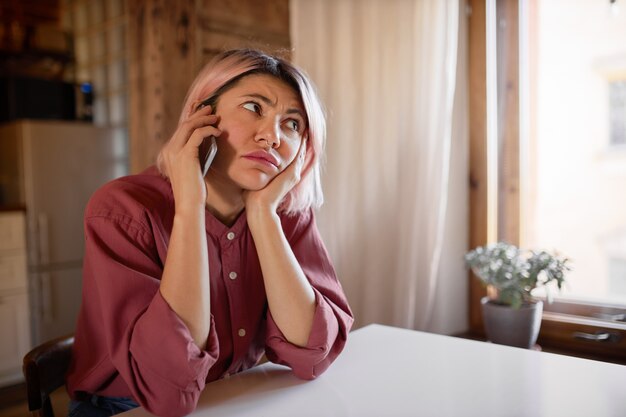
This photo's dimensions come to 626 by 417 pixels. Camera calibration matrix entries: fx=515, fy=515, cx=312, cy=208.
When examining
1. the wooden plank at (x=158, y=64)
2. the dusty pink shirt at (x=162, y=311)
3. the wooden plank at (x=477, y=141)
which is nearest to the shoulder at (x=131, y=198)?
the dusty pink shirt at (x=162, y=311)

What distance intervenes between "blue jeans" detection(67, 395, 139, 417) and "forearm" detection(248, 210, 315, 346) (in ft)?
0.99

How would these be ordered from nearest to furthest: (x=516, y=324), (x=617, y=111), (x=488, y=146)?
(x=516, y=324), (x=617, y=111), (x=488, y=146)

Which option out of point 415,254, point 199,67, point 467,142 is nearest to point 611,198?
point 467,142

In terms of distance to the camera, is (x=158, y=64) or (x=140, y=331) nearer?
(x=140, y=331)

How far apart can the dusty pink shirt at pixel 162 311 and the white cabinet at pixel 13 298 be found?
191 centimetres

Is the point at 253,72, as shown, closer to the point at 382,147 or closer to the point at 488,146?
the point at 382,147

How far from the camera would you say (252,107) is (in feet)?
3.13

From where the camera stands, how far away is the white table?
687mm

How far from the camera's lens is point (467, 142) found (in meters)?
2.10

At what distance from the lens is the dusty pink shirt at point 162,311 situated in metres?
0.71

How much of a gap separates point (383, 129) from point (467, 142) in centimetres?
35

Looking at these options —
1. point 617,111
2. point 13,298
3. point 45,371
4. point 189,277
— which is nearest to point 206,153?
point 189,277

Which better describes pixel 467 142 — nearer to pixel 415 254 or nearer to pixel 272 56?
pixel 415 254

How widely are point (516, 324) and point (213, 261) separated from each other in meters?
1.13
